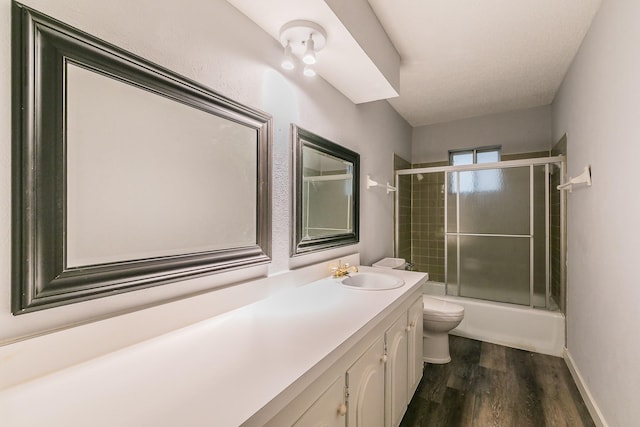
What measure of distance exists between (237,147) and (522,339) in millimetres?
2948

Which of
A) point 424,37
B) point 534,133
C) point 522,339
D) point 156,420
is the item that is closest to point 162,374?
point 156,420

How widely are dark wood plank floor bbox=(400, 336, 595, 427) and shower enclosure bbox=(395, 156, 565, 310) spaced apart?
0.67 m

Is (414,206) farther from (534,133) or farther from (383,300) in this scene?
(383,300)

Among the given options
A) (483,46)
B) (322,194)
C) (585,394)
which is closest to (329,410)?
(322,194)

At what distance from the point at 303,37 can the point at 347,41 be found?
253mm

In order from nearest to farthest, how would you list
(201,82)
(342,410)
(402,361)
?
(342,410) < (201,82) < (402,361)

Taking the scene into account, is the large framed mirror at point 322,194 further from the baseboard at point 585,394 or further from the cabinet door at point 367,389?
the baseboard at point 585,394

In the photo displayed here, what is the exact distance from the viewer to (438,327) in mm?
2285

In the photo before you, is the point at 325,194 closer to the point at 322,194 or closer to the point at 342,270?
the point at 322,194

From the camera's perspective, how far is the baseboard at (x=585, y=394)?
64.1 inches

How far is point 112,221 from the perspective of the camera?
88 cm

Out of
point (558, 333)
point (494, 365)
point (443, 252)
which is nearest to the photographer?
point (494, 365)

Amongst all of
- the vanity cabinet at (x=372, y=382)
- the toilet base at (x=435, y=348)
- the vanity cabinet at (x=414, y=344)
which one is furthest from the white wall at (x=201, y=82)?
the toilet base at (x=435, y=348)

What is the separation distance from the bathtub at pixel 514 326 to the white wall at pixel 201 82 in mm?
1680
